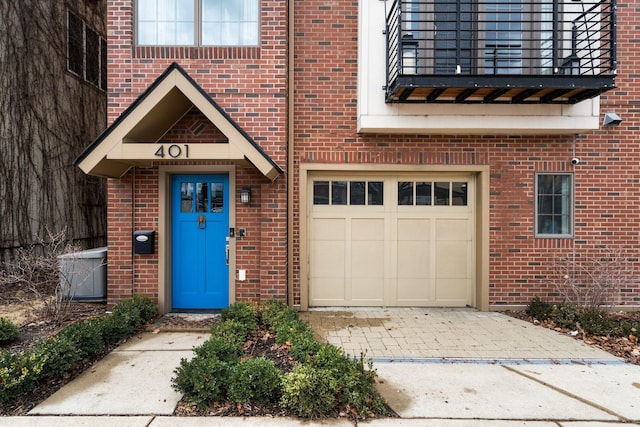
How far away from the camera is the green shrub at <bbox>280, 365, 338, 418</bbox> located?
3.17 m

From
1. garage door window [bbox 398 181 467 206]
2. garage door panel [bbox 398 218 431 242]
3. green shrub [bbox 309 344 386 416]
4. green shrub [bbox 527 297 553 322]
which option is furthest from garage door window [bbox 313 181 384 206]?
green shrub [bbox 309 344 386 416]

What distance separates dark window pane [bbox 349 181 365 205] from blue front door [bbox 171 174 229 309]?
2.13 metres

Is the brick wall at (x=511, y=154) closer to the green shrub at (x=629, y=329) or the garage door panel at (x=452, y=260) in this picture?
the garage door panel at (x=452, y=260)

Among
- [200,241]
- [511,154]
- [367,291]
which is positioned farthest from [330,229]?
[511,154]

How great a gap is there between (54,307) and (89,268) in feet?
2.35

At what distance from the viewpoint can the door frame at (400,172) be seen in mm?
6172

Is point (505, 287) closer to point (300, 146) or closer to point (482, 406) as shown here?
point (482, 406)

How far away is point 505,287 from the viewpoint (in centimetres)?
626

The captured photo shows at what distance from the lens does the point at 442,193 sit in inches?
256

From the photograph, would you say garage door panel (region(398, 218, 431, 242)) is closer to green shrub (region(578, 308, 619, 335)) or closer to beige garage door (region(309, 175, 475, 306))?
beige garage door (region(309, 175, 475, 306))

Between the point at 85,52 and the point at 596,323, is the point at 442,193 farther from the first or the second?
the point at 85,52

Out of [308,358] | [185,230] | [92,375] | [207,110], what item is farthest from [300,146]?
[92,375]

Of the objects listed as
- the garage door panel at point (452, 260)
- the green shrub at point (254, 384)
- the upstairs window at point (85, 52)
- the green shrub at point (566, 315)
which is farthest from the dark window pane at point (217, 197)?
the upstairs window at point (85, 52)

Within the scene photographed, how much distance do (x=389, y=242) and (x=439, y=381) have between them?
2.90 m
